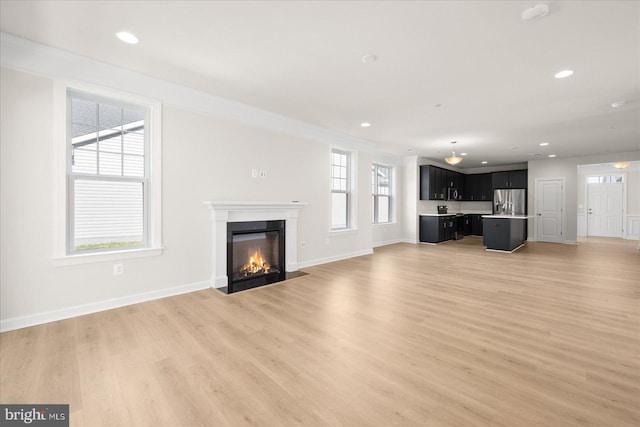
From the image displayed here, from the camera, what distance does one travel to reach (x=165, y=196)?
3.64 meters

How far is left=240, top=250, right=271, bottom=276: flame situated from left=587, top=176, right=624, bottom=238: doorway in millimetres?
11959

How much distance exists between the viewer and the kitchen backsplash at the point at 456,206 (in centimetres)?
944

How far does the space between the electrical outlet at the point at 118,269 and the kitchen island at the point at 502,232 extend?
26.0 feet

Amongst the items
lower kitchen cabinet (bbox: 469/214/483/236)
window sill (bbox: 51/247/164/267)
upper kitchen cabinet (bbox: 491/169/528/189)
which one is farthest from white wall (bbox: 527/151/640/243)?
window sill (bbox: 51/247/164/267)

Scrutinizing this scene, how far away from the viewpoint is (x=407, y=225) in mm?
9047

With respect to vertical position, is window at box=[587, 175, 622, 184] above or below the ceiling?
below

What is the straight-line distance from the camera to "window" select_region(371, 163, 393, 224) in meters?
8.20

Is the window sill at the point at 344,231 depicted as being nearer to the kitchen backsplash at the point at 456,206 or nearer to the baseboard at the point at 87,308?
the baseboard at the point at 87,308

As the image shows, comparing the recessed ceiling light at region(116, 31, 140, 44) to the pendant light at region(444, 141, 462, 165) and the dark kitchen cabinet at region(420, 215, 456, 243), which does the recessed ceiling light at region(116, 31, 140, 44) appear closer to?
the pendant light at region(444, 141, 462, 165)

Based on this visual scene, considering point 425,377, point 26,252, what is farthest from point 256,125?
point 425,377

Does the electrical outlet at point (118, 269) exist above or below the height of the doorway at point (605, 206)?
below

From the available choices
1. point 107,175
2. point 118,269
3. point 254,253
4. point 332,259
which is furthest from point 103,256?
point 332,259

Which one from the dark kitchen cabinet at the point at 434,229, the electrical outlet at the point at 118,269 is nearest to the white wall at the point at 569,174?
the dark kitchen cabinet at the point at 434,229

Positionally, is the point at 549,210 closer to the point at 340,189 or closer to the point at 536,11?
the point at 340,189
